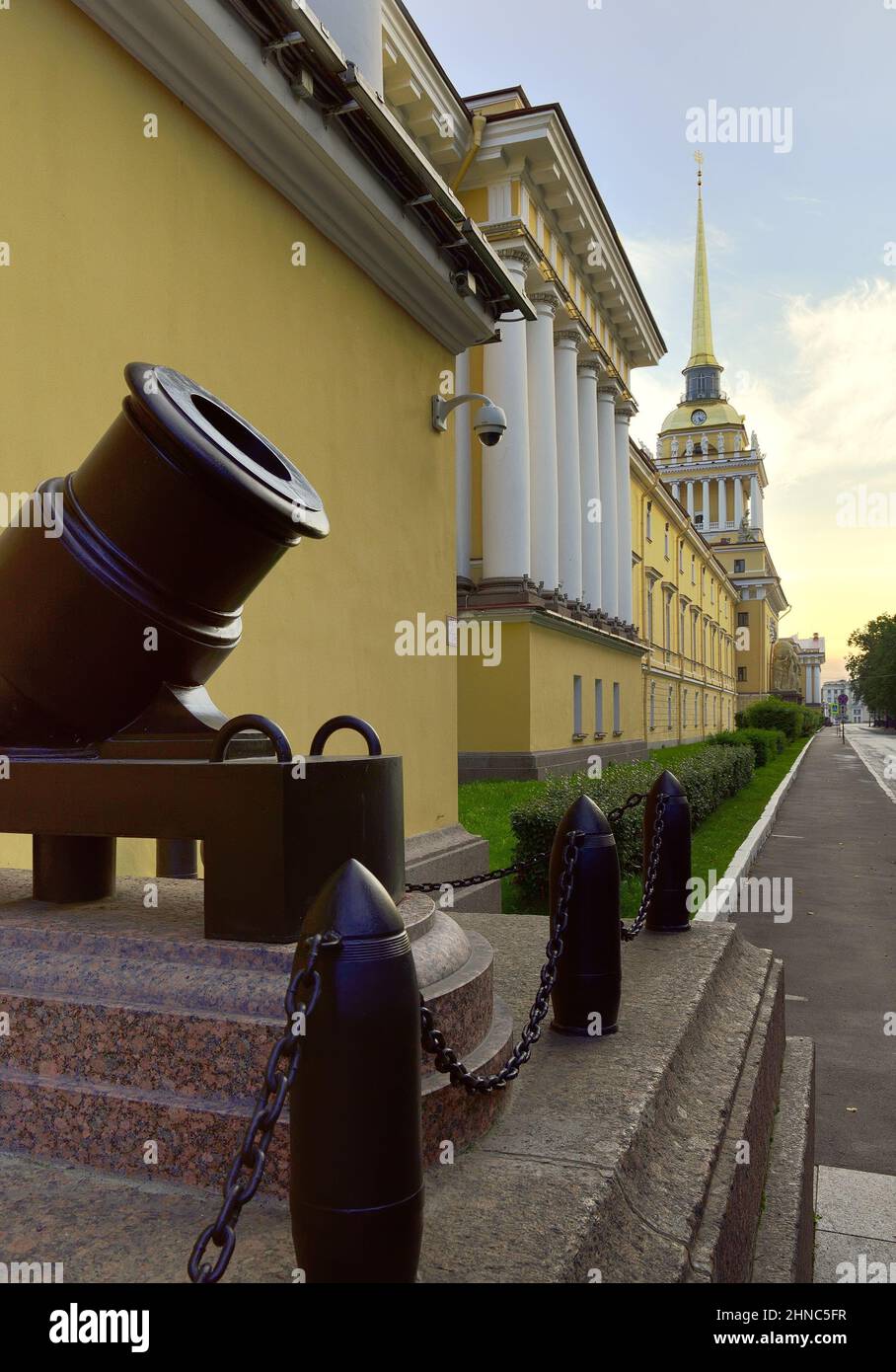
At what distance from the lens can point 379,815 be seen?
2.52 m

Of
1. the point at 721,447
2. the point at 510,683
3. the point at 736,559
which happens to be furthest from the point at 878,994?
the point at 721,447

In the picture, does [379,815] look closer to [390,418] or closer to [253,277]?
[253,277]

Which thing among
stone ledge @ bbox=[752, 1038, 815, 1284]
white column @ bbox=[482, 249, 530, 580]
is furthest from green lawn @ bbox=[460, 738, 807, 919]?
white column @ bbox=[482, 249, 530, 580]

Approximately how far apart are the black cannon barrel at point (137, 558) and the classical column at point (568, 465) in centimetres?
2183

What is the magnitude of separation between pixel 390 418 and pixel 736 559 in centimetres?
8091

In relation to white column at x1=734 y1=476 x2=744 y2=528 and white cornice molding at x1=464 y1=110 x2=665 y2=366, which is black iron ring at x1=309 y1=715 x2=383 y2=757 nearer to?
white cornice molding at x1=464 y1=110 x2=665 y2=366

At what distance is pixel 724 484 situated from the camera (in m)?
90.8

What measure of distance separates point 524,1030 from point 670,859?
182 cm

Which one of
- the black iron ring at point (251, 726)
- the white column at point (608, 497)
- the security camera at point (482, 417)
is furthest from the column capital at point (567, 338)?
the black iron ring at point (251, 726)

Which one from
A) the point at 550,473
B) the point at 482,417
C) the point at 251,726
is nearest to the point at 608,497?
the point at 550,473

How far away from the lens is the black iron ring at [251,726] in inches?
89.2

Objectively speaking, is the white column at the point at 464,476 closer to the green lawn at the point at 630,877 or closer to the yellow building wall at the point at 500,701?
the yellow building wall at the point at 500,701

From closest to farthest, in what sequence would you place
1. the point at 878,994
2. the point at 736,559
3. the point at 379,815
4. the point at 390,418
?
1. the point at 379,815
2. the point at 878,994
3. the point at 390,418
4. the point at 736,559
